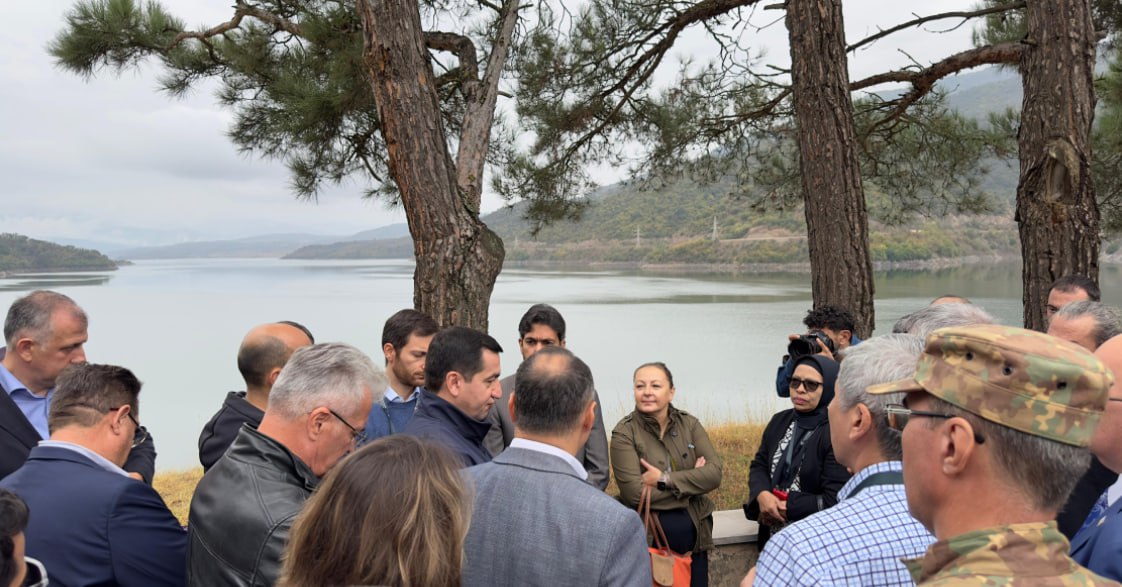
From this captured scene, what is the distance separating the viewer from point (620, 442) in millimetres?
3131

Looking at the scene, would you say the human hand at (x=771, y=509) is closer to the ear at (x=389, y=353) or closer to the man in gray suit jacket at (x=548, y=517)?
the man in gray suit jacket at (x=548, y=517)

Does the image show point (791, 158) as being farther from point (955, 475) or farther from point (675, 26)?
point (955, 475)

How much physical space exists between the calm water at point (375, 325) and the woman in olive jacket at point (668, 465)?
2522mm

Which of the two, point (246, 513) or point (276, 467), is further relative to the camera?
point (276, 467)

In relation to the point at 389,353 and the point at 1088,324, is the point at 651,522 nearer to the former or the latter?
the point at 389,353

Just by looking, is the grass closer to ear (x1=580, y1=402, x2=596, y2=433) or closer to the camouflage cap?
ear (x1=580, y1=402, x2=596, y2=433)

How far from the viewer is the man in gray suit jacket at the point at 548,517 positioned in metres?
1.48

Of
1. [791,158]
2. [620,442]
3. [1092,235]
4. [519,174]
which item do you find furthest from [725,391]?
[620,442]

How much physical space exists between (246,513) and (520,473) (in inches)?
22.7

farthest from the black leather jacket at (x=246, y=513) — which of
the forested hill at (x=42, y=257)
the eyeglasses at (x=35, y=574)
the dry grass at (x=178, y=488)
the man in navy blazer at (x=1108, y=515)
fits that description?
the forested hill at (x=42, y=257)

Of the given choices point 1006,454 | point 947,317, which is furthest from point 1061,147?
point 1006,454

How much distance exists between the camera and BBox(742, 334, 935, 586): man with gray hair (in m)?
1.28

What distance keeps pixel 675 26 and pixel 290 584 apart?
17.9 ft

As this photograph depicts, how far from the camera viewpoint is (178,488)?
5.53 metres
